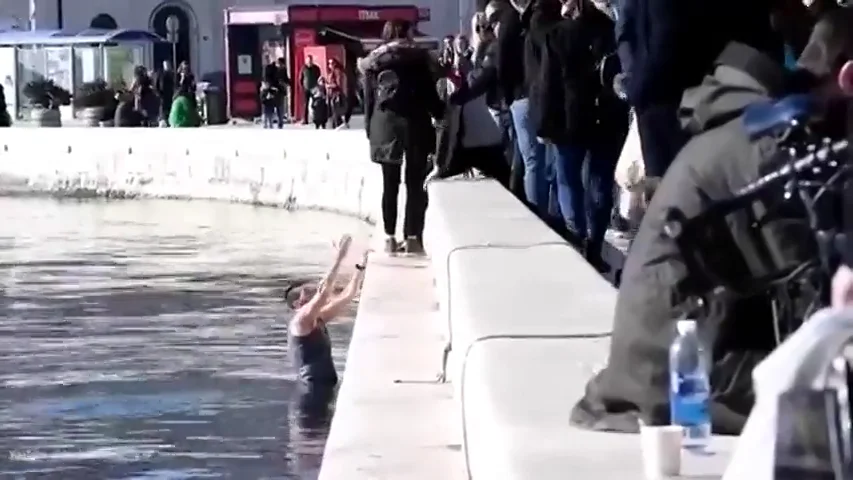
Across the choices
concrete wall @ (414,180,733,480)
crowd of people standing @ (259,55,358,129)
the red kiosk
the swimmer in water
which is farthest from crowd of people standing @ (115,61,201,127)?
concrete wall @ (414,180,733,480)

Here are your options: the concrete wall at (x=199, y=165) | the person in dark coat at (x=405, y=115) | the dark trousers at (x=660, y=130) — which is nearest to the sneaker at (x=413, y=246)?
the person in dark coat at (x=405, y=115)

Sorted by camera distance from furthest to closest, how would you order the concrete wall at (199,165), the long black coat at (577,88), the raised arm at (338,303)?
the concrete wall at (199,165), the raised arm at (338,303), the long black coat at (577,88)

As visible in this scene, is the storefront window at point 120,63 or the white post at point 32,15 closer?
the storefront window at point 120,63

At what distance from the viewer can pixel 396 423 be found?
800 centimetres

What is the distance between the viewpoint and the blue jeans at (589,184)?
11.6 meters

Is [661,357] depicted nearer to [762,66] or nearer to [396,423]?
[762,66]

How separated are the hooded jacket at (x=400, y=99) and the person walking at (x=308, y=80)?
2863cm

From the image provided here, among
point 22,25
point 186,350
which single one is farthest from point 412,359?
point 22,25

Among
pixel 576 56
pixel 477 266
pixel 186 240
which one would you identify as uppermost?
pixel 576 56

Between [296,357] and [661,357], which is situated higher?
[661,357]

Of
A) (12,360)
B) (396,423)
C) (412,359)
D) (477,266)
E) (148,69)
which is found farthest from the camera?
(148,69)

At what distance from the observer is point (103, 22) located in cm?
6053

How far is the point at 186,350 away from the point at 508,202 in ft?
8.67

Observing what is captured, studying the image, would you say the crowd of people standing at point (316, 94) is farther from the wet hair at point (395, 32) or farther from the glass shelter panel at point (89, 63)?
the wet hair at point (395, 32)
